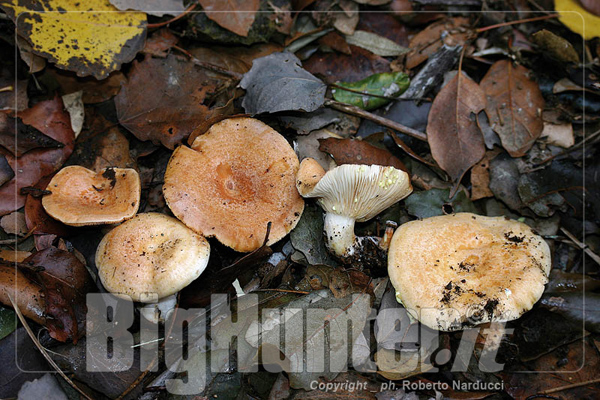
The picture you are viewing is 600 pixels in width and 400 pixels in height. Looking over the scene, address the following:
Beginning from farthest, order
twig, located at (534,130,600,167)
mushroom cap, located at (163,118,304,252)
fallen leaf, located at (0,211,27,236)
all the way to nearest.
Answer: twig, located at (534,130,600,167) < fallen leaf, located at (0,211,27,236) < mushroom cap, located at (163,118,304,252)

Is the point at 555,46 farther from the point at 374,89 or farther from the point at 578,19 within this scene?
the point at 374,89

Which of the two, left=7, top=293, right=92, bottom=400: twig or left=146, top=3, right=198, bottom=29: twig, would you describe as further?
left=146, top=3, right=198, bottom=29: twig

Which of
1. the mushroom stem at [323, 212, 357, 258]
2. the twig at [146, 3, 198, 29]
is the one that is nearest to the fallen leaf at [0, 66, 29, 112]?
the twig at [146, 3, 198, 29]

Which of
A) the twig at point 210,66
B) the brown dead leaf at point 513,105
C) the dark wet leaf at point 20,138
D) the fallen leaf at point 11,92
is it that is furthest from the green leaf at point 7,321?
the brown dead leaf at point 513,105

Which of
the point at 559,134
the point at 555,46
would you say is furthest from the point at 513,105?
the point at 555,46

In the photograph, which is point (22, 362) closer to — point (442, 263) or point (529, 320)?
point (442, 263)

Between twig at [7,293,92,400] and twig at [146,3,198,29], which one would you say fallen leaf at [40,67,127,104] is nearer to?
twig at [146,3,198,29]

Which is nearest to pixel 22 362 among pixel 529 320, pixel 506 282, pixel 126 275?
pixel 126 275

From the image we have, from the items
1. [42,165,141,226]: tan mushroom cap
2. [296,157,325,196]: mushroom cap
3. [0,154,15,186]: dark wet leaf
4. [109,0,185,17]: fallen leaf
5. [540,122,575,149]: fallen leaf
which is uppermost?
[109,0,185,17]: fallen leaf

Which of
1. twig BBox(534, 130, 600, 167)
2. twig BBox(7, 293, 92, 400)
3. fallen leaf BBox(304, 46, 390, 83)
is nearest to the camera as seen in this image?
twig BBox(7, 293, 92, 400)
